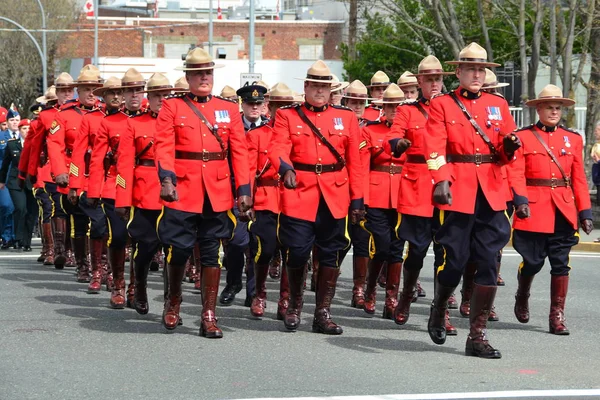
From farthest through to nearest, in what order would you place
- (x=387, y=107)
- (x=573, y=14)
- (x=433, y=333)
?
(x=573, y=14), (x=387, y=107), (x=433, y=333)

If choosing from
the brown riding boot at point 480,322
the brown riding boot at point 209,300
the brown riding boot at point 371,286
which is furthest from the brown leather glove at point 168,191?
the brown riding boot at point 371,286

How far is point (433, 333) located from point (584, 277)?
646 centimetres

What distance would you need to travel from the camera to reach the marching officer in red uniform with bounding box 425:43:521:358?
9711 millimetres

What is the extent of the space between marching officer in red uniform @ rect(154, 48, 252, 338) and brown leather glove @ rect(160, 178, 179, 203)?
281 mm

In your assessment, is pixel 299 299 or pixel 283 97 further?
pixel 283 97

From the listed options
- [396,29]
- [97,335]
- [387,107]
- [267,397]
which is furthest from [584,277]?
[396,29]

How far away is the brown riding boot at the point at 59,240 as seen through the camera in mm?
16531

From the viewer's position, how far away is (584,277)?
52.9 feet

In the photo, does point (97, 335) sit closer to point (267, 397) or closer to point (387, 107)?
point (267, 397)

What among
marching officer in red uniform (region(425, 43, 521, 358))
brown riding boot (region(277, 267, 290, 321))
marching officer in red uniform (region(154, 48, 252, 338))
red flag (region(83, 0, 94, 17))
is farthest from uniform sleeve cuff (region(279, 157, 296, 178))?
red flag (region(83, 0, 94, 17))

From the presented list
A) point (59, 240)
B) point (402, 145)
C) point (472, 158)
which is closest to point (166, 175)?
point (402, 145)

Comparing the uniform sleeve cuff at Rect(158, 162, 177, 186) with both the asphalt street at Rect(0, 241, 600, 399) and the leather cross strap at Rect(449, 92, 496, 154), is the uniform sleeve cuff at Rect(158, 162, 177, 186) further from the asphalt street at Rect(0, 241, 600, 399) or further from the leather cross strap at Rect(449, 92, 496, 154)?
the leather cross strap at Rect(449, 92, 496, 154)

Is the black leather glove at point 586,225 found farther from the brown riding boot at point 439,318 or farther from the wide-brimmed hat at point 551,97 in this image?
the brown riding boot at point 439,318

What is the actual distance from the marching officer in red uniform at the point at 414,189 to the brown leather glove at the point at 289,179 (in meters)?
1.02
